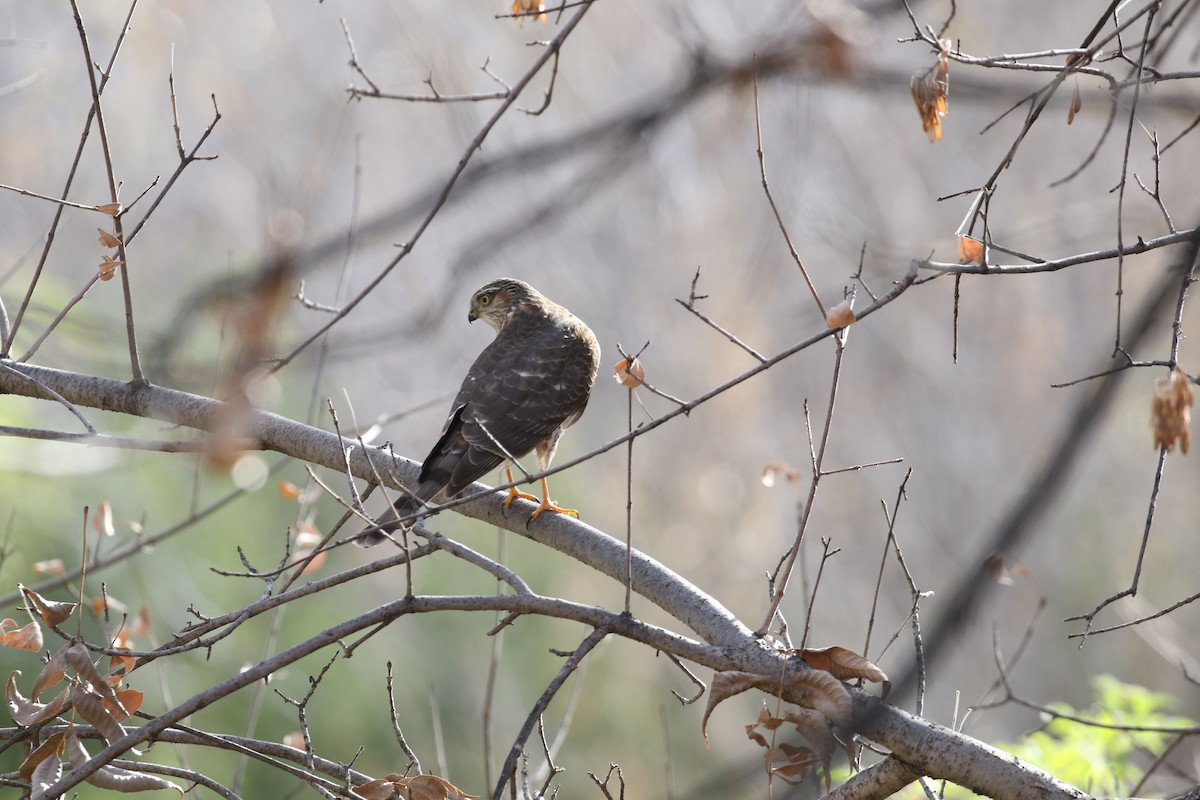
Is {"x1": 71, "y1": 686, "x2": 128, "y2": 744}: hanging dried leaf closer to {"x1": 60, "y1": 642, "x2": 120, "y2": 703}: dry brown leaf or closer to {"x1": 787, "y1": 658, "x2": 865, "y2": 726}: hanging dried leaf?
{"x1": 60, "y1": 642, "x2": 120, "y2": 703}: dry brown leaf

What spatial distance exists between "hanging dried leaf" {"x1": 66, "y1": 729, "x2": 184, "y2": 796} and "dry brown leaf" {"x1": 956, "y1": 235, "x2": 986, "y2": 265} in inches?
68.6

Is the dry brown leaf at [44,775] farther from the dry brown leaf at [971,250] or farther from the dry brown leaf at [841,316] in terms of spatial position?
the dry brown leaf at [971,250]

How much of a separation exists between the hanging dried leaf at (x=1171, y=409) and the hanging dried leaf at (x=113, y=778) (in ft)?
5.84

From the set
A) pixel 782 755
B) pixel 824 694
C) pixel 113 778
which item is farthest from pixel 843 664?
pixel 113 778

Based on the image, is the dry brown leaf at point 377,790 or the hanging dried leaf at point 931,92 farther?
the hanging dried leaf at point 931,92

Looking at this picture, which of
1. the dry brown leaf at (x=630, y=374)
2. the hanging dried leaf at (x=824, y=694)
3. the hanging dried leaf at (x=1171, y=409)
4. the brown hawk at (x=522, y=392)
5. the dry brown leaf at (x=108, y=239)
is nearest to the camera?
the hanging dried leaf at (x=1171, y=409)

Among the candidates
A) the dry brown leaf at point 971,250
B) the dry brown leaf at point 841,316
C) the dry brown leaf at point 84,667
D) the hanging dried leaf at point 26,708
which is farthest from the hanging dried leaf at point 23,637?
the dry brown leaf at point 971,250

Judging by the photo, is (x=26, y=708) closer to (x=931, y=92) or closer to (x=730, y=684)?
(x=730, y=684)

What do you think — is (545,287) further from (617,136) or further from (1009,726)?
(617,136)

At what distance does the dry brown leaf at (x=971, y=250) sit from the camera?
2.01 meters

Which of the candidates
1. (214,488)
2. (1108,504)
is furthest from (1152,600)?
(214,488)

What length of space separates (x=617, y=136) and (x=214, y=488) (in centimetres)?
413

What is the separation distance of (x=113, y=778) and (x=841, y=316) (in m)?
1.58

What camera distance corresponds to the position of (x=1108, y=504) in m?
13.0
